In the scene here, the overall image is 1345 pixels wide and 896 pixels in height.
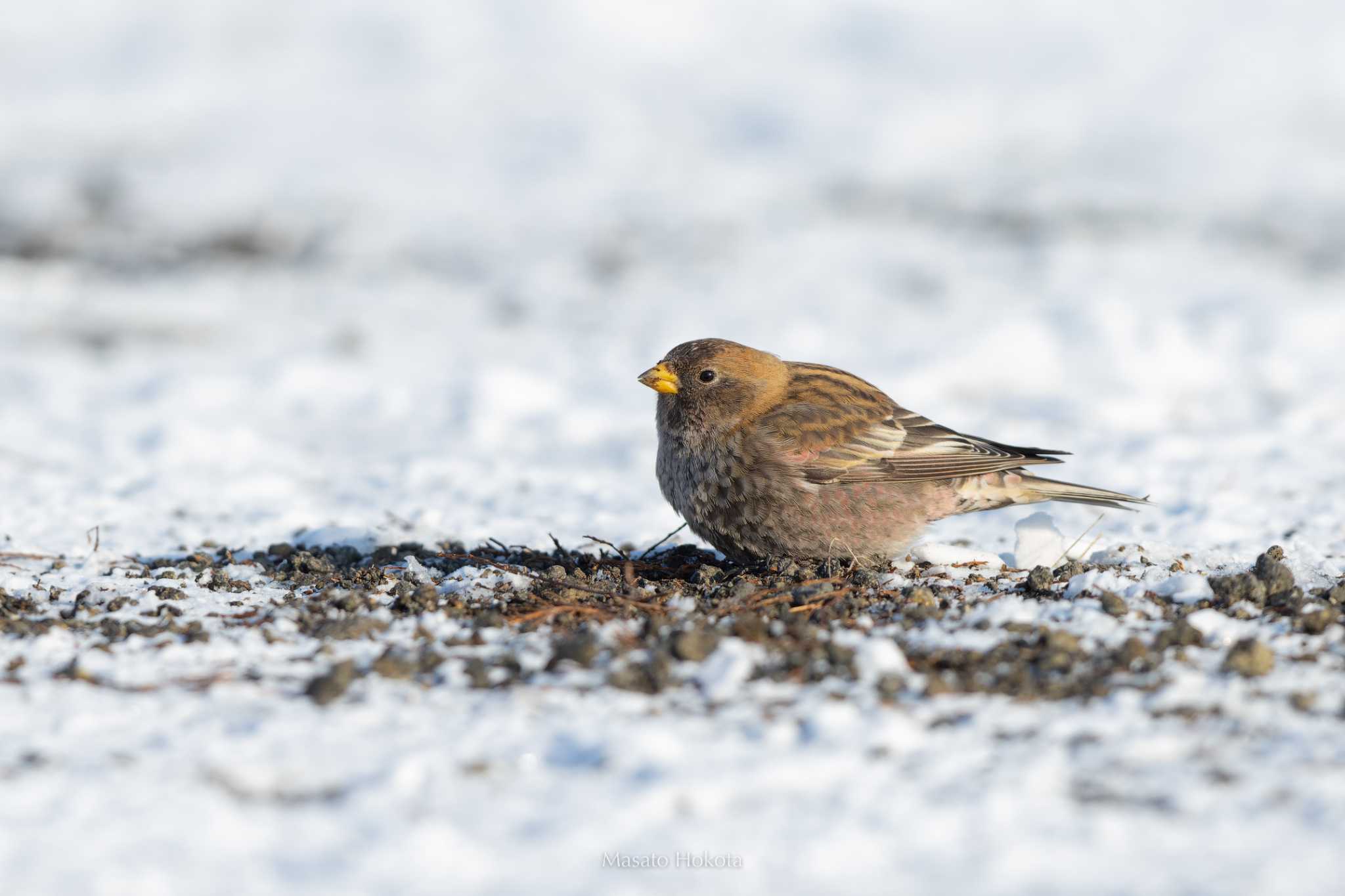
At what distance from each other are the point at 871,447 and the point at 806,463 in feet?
1.20

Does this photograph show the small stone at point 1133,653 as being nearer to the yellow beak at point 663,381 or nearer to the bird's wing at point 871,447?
the bird's wing at point 871,447

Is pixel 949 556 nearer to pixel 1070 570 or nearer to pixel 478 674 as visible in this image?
pixel 1070 570

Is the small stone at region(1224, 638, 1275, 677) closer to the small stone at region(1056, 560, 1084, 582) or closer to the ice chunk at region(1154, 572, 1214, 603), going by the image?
the ice chunk at region(1154, 572, 1214, 603)

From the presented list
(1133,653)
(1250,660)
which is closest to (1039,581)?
(1133,653)

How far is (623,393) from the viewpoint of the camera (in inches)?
381

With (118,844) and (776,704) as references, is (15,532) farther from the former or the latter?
(776,704)

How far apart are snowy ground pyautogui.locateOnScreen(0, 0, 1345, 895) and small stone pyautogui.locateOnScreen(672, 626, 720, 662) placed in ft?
0.23

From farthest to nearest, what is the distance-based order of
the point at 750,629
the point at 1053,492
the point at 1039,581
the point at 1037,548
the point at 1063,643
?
the point at 1053,492, the point at 1037,548, the point at 1039,581, the point at 750,629, the point at 1063,643

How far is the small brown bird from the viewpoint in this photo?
4.82 metres

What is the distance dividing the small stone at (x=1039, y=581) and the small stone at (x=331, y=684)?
2.31m

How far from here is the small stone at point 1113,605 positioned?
378 centimetres

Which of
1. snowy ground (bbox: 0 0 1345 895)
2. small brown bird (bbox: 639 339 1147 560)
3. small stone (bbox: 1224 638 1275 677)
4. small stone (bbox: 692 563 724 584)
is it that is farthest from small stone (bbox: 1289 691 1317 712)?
small stone (bbox: 692 563 724 584)

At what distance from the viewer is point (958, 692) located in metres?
3.25

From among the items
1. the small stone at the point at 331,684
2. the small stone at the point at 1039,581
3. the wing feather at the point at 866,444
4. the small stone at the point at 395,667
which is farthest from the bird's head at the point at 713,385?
Result: the small stone at the point at 331,684
